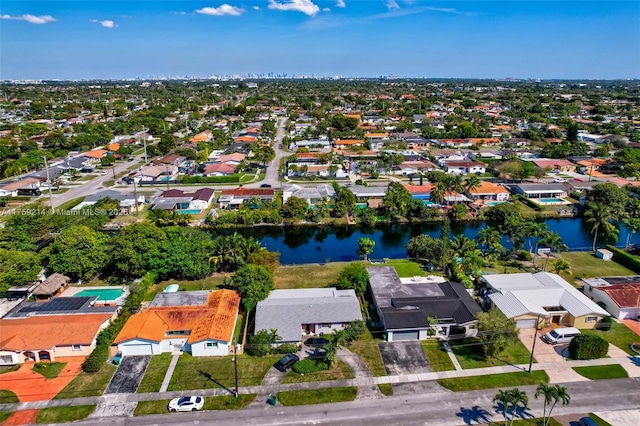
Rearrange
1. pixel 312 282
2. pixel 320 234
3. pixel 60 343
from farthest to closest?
pixel 320 234, pixel 312 282, pixel 60 343

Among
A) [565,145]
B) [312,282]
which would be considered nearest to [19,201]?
[312,282]

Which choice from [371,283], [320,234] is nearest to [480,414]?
[371,283]

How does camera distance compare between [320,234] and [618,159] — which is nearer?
[320,234]

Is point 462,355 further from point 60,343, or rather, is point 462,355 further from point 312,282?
point 60,343

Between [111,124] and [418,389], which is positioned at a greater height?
[111,124]

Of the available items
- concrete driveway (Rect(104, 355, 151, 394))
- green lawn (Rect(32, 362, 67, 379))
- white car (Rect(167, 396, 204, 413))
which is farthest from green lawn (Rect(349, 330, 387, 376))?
green lawn (Rect(32, 362, 67, 379))

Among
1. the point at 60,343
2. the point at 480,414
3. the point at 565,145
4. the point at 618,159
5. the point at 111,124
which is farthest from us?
the point at 111,124

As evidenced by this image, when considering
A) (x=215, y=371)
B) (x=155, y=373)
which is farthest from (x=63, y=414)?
(x=215, y=371)
